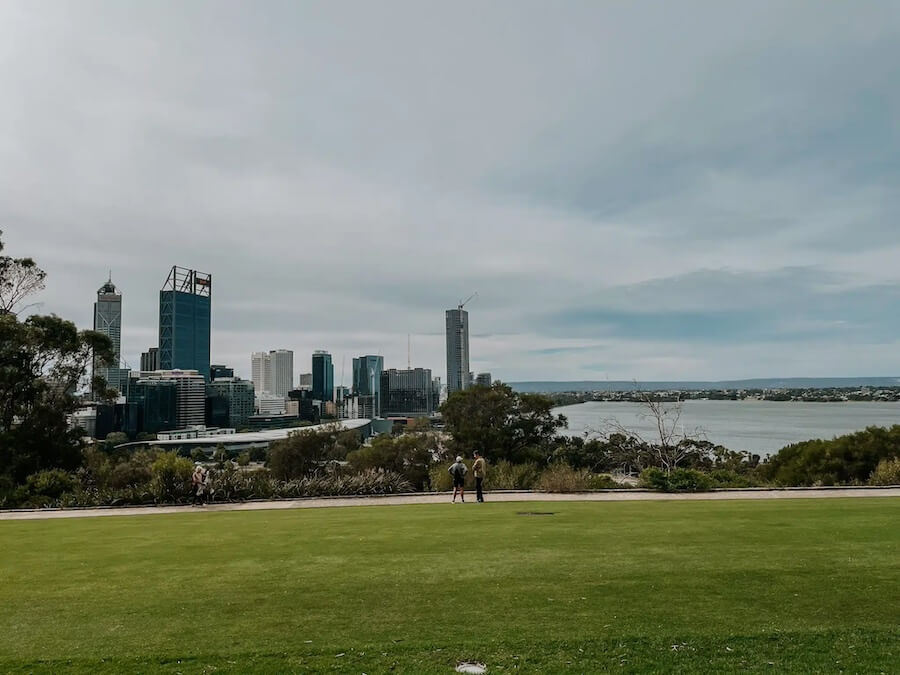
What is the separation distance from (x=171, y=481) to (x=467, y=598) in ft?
47.4

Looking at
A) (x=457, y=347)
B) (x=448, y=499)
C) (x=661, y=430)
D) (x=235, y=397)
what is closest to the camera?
(x=448, y=499)

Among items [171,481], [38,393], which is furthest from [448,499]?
[38,393]

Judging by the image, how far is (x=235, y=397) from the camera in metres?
162

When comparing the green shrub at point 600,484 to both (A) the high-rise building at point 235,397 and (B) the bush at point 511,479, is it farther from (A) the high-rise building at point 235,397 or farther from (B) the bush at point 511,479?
(A) the high-rise building at point 235,397

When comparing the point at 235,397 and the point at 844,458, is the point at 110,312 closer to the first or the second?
the point at 235,397

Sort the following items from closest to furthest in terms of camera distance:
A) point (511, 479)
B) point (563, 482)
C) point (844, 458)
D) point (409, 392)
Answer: point (563, 482), point (511, 479), point (844, 458), point (409, 392)

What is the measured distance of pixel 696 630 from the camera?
5.15 meters

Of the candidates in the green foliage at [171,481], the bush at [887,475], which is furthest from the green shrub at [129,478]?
the bush at [887,475]

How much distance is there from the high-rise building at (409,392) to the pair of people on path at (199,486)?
569 ft

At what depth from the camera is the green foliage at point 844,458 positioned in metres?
22.6

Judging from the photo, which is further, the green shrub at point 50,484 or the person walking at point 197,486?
the green shrub at point 50,484

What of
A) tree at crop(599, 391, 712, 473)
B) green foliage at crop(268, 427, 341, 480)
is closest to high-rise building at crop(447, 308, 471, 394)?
green foliage at crop(268, 427, 341, 480)

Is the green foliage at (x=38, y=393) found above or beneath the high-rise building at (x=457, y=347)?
beneath

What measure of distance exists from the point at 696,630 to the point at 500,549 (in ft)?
11.8
